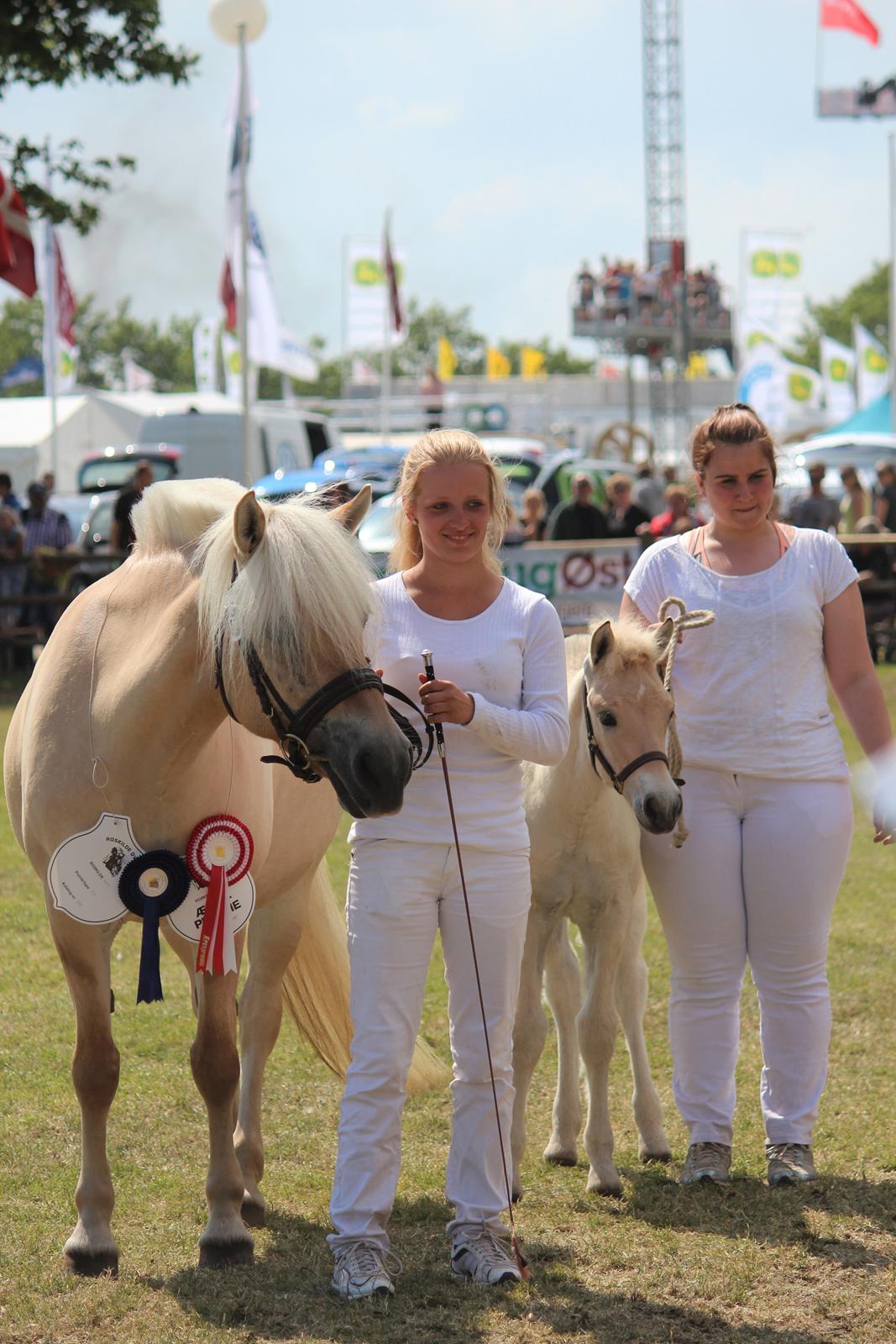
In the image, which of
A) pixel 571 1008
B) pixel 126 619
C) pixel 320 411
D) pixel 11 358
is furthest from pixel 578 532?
pixel 11 358

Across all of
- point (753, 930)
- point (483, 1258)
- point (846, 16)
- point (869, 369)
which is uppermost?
point (846, 16)

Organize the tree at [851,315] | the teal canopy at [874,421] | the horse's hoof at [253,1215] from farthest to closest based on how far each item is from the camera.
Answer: the tree at [851,315], the teal canopy at [874,421], the horse's hoof at [253,1215]

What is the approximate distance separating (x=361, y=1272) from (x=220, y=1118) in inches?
21.5

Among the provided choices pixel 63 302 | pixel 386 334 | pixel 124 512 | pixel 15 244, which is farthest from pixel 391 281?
pixel 15 244

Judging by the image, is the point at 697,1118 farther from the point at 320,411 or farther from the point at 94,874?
the point at 320,411

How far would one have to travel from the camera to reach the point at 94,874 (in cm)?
345

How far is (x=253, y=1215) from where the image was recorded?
400 cm

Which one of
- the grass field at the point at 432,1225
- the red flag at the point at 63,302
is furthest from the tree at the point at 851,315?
the grass field at the point at 432,1225

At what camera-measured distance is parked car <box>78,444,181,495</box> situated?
2286cm

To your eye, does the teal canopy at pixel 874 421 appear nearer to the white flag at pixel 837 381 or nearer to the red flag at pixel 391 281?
the red flag at pixel 391 281

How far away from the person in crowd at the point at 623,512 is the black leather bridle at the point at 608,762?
1187 centimetres

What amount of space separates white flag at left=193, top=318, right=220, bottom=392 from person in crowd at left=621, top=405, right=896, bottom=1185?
3741 centimetres

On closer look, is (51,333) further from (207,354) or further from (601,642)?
(601,642)

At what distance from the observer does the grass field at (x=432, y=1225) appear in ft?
10.9
